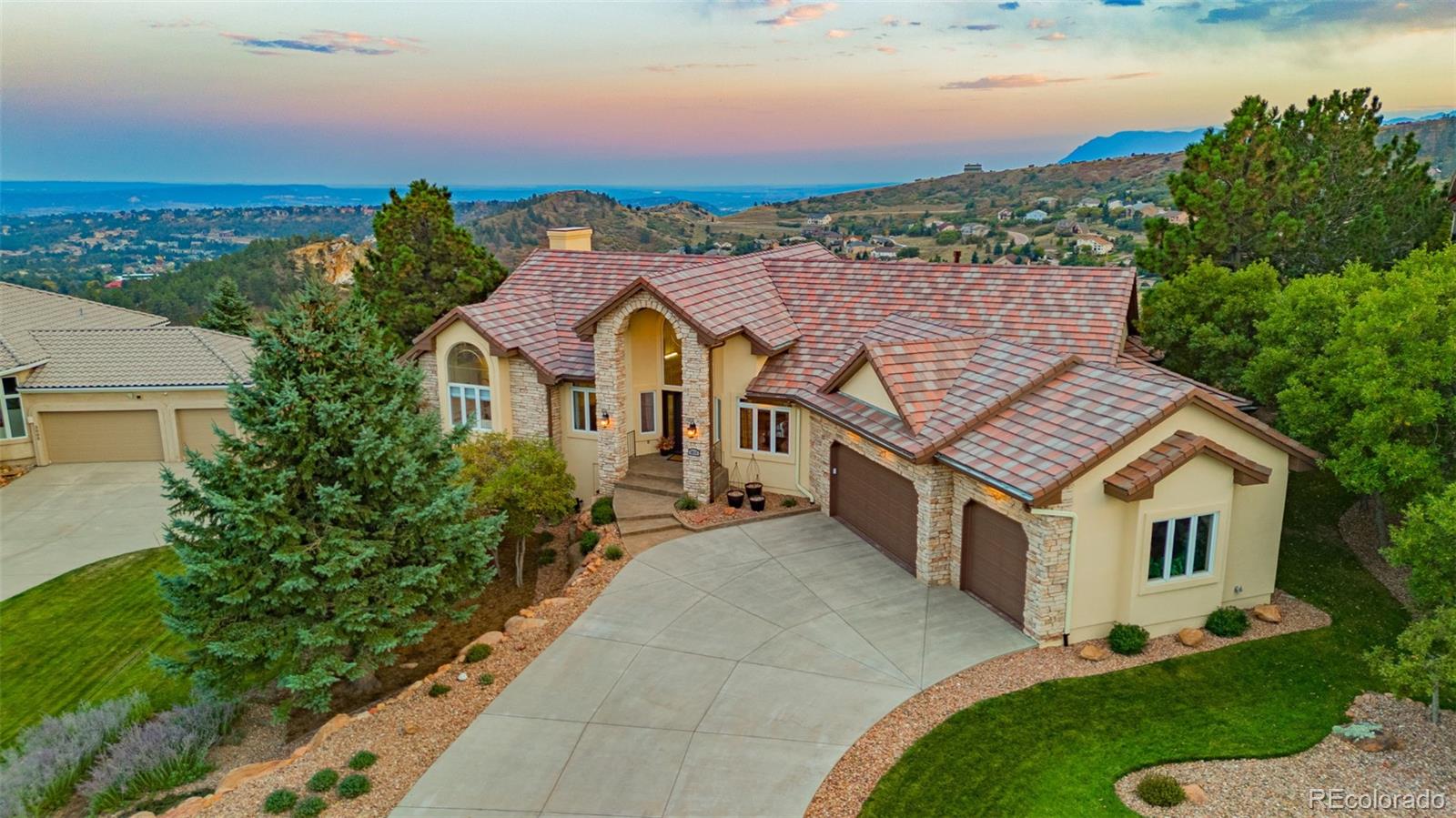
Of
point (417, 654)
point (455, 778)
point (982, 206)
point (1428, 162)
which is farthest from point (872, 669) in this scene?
point (982, 206)

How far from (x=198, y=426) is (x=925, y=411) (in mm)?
26846

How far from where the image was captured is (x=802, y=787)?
460 inches

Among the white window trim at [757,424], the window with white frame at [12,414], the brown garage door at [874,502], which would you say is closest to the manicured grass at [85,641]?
the window with white frame at [12,414]

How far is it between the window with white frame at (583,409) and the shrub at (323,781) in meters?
13.6

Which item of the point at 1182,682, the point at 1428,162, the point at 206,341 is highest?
the point at 1428,162

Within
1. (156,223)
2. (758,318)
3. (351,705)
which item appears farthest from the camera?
(156,223)

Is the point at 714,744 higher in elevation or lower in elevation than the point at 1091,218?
lower

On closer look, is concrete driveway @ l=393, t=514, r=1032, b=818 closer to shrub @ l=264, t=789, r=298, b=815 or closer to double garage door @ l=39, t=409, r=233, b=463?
shrub @ l=264, t=789, r=298, b=815

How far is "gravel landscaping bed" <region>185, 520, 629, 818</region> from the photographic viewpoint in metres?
11.8

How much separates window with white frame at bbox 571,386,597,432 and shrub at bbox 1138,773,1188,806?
16.8 meters

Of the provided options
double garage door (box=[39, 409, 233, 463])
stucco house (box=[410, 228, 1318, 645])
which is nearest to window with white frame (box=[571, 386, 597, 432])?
stucco house (box=[410, 228, 1318, 645])

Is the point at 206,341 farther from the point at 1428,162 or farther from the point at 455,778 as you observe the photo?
the point at 1428,162

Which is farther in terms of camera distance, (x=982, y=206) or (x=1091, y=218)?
(x=982, y=206)

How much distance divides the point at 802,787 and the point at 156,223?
422 feet
